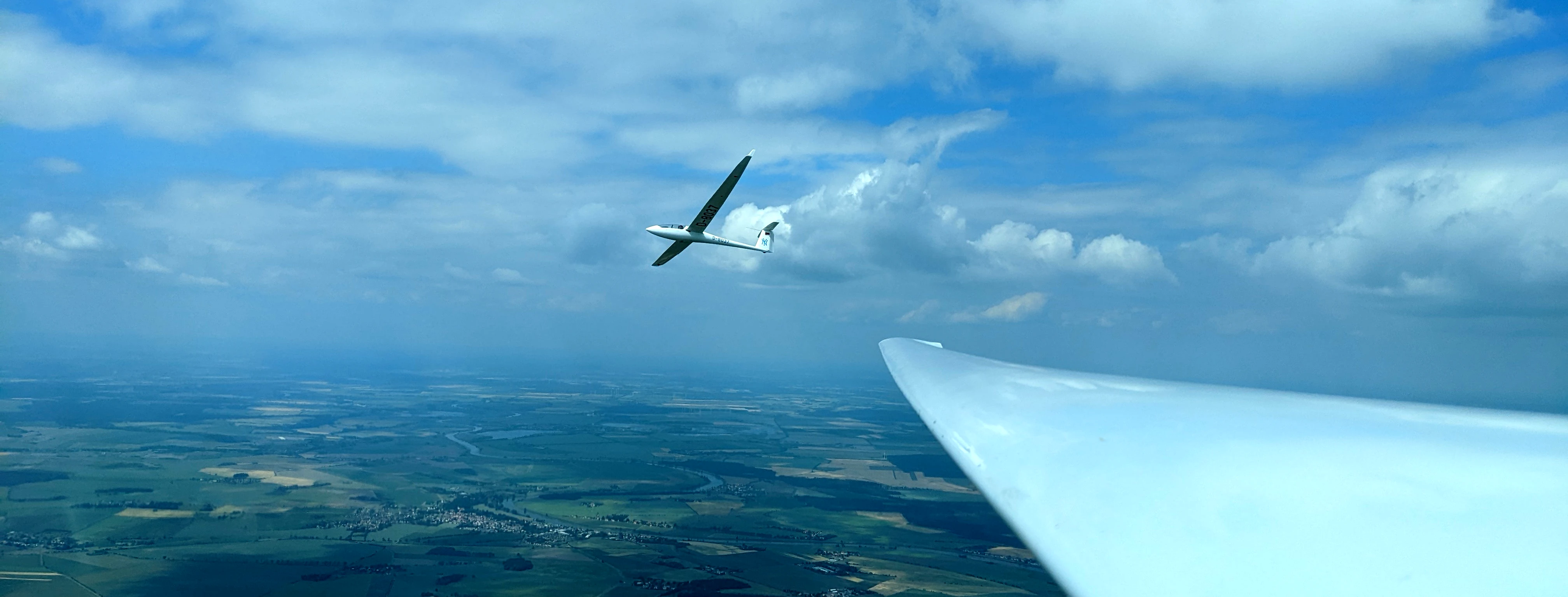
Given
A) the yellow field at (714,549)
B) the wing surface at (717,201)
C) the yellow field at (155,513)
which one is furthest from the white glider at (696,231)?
the yellow field at (155,513)

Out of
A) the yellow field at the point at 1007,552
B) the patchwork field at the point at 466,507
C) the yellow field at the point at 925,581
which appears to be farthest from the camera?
the yellow field at the point at 1007,552

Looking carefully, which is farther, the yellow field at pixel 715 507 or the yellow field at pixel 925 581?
the yellow field at pixel 715 507

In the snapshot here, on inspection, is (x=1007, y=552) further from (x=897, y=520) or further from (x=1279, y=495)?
(x=1279, y=495)

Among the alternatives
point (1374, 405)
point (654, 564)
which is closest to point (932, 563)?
point (654, 564)

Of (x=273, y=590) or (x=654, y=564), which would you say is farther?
(x=654, y=564)

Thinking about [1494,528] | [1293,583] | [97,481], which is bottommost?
[97,481]

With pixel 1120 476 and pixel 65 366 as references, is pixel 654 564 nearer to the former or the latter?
pixel 1120 476

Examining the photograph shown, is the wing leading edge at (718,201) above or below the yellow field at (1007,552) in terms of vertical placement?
above

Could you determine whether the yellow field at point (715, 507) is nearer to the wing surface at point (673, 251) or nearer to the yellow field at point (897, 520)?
the yellow field at point (897, 520)
